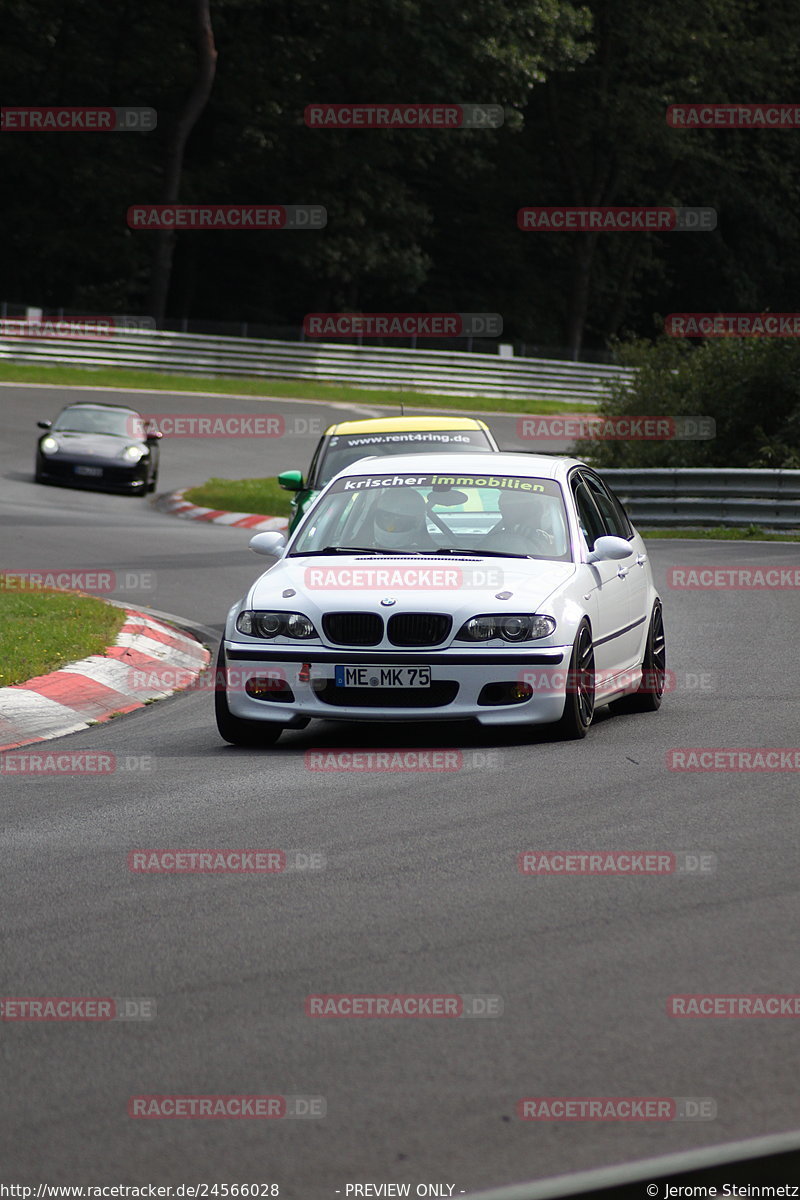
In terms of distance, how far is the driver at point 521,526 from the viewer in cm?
966

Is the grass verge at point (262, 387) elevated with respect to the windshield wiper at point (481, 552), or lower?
elevated

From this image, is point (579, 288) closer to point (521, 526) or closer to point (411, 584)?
point (521, 526)

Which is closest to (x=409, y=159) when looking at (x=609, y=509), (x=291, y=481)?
(x=291, y=481)

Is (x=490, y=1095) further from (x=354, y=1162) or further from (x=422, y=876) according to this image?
(x=422, y=876)

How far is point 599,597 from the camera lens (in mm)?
9492

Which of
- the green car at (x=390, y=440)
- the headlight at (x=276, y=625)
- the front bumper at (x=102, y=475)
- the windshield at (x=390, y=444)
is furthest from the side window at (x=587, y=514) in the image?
the front bumper at (x=102, y=475)

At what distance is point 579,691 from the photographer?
29.3ft

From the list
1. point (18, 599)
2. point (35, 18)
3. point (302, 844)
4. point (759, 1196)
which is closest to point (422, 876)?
point (302, 844)

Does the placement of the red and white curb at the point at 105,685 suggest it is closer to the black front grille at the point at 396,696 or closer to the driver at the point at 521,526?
the black front grille at the point at 396,696

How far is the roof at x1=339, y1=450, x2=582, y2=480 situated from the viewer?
10.1 metres

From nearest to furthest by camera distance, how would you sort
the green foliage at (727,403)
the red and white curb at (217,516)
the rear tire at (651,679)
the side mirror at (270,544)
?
the side mirror at (270,544) < the rear tire at (651,679) < the red and white curb at (217,516) < the green foliage at (727,403)

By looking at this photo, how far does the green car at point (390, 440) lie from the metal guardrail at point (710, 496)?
24.4 ft

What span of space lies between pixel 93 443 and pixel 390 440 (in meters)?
13.0

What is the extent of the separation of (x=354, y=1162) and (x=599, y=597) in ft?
20.0
